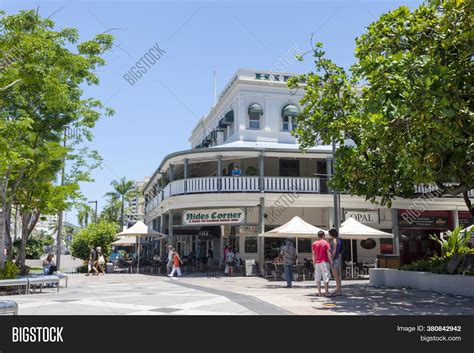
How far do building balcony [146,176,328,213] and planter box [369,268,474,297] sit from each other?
304 inches

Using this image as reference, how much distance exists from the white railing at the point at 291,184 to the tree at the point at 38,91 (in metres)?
8.88

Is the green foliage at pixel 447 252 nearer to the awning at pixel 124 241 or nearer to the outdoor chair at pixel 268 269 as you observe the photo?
the outdoor chair at pixel 268 269

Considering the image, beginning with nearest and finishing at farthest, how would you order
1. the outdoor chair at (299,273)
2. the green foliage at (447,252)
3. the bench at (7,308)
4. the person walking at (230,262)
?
the bench at (7,308) < the green foliage at (447,252) < the outdoor chair at (299,273) < the person walking at (230,262)

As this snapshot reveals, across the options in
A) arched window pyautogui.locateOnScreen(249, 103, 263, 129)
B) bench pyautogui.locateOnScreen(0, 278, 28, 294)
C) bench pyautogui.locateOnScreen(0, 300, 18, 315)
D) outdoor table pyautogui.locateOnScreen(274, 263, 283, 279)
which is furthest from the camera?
arched window pyautogui.locateOnScreen(249, 103, 263, 129)

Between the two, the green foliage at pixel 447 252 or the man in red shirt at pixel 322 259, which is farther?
the green foliage at pixel 447 252

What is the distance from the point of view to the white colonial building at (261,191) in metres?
22.7

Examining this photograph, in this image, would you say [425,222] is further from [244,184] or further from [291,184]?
[244,184]

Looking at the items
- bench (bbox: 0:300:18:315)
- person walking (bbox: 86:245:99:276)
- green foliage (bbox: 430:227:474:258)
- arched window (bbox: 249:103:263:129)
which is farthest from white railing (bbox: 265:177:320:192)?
bench (bbox: 0:300:18:315)

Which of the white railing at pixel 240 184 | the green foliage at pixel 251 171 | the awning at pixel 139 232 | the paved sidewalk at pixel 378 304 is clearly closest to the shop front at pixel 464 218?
the green foliage at pixel 251 171

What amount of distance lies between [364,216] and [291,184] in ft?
15.7

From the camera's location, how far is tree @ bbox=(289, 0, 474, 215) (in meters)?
8.45

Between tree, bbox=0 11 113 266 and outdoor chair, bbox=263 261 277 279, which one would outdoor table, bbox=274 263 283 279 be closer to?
outdoor chair, bbox=263 261 277 279
